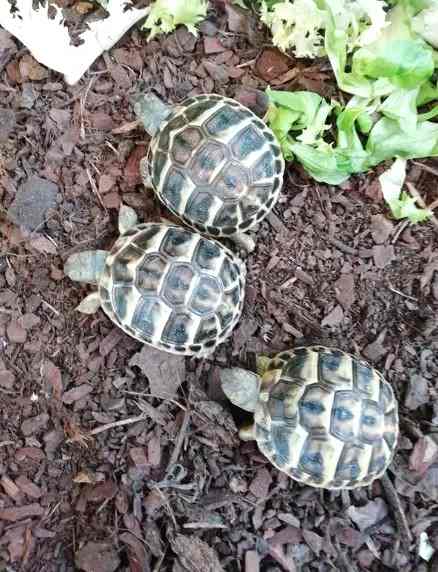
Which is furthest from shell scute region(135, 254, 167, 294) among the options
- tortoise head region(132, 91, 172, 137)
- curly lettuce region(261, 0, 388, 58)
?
curly lettuce region(261, 0, 388, 58)

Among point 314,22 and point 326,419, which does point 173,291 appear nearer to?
point 326,419

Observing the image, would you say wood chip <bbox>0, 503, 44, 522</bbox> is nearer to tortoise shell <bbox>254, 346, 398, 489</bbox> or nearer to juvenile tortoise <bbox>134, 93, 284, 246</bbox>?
tortoise shell <bbox>254, 346, 398, 489</bbox>

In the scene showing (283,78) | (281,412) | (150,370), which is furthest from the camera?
(283,78)

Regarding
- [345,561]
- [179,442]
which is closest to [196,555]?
[179,442]

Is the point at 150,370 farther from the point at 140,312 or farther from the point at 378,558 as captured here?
the point at 378,558

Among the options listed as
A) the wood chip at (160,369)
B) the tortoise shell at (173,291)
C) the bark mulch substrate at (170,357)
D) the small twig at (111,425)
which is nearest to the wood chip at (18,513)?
the bark mulch substrate at (170,357)

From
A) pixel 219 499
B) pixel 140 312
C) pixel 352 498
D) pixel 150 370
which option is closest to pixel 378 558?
pixel 352 498

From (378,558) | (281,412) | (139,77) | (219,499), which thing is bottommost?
(378,558)
